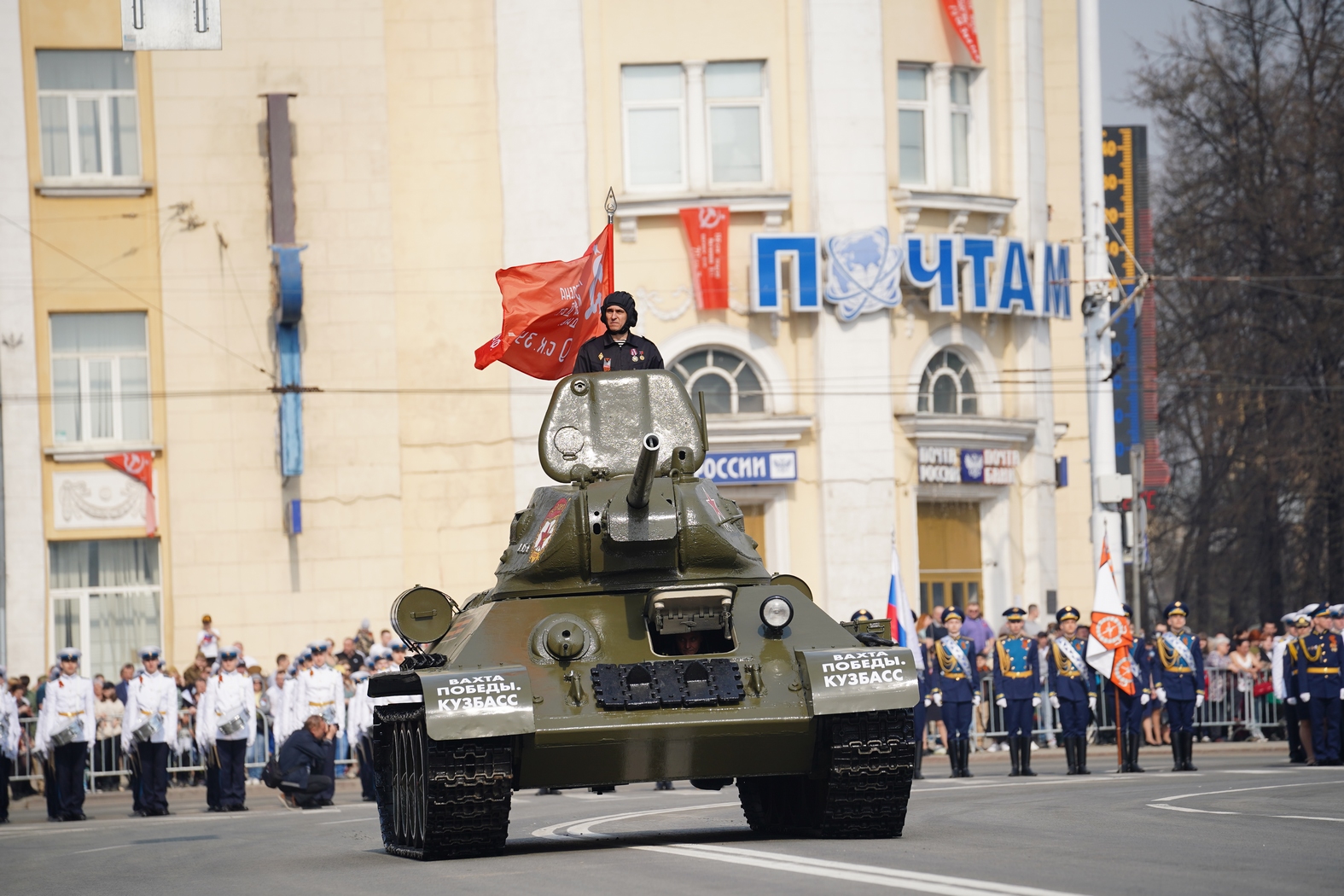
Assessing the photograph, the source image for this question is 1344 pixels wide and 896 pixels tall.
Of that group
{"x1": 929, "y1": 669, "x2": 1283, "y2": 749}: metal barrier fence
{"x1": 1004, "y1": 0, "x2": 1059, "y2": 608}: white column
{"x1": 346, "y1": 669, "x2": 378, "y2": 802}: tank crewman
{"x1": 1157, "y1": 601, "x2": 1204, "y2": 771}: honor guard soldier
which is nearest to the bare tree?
{"x1": 1004, "y1": 0, "x2": 1059, "y2": 608}: white column

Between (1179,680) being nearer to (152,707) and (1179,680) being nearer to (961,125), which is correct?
(152,707)

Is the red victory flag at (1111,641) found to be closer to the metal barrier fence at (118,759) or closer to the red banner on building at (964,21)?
the metal barrier fence at (118,759)

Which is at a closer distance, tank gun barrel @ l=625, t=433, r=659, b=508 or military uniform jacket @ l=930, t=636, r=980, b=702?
tank gun barrel @ l=625, t=433, r=659, b=508

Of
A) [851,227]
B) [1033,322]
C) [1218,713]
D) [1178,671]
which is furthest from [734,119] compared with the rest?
[1178,671]

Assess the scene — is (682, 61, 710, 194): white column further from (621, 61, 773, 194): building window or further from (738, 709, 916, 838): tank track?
(738, 709, 916, 838): tank track

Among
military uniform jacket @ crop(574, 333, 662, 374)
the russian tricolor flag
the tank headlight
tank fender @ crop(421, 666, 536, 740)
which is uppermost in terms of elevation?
military uniform jacket @ crop(574, 333, 662, 374)

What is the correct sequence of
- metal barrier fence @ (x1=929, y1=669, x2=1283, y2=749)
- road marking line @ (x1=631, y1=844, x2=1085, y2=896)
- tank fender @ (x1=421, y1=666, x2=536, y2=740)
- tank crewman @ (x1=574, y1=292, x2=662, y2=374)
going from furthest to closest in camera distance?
metal barrier fence @ (x1=929, y1=669, x2=1283, y2=749)
tank crewman @ (x1=574, y1=292, x2=662, y2=374)
tank fender @ (x1=421, y1=666, x2=536, y2=740)
road marking line @ (x1=631, y1=844, x2=1085, y2=896)

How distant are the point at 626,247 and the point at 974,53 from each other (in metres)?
6.34

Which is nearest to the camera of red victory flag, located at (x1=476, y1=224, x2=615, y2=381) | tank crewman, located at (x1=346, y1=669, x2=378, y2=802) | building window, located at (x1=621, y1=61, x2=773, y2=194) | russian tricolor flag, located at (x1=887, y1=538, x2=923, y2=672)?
red victory flag, located at (x1=476, y1=224, x2=615, y2=381)

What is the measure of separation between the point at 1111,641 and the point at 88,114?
1807 cm

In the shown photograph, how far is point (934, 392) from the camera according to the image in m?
35.0

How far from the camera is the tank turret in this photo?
15.1 meters

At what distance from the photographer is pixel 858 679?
13.9 meters

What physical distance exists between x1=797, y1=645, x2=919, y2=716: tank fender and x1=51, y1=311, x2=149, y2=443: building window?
22100 millimetres
